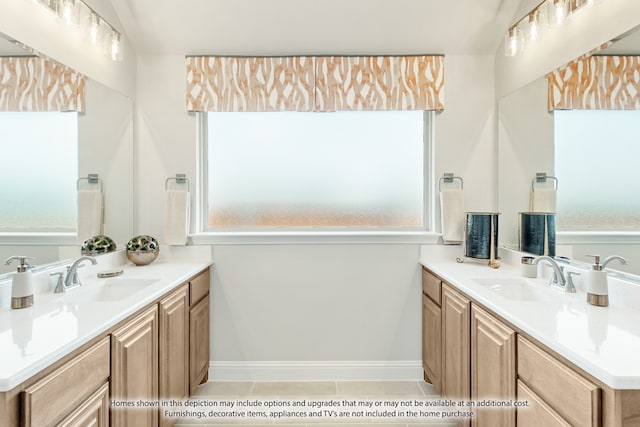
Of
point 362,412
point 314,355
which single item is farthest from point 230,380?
point 362,412

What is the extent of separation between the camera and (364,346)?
262 centimetres

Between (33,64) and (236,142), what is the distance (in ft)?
4.19

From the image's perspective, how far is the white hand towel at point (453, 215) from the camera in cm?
257

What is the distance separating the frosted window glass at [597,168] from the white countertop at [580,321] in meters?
0.30

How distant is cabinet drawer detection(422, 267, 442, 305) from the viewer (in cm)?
227

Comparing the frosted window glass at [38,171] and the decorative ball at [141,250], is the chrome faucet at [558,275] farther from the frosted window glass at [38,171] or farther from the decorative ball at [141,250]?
the frosted window glass at [38,171]

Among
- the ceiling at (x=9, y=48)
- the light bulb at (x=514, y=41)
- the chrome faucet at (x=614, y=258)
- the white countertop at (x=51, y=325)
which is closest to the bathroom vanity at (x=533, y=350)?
the chrome faucet at (x=614, y=258)

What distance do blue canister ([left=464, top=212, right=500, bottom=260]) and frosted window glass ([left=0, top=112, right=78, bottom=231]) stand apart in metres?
Answer: 2.37

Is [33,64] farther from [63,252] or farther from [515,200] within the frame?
[515,200]

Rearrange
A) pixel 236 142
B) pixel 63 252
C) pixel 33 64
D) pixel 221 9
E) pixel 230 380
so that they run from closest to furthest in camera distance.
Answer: pixel 33 64
pixel 63 252
pixel 221 9
pixel 230 380
pixel 236 142

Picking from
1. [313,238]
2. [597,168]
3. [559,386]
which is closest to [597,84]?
[597,168]

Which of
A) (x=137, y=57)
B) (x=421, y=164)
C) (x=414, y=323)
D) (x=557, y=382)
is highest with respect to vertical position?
(x=137, y=57)

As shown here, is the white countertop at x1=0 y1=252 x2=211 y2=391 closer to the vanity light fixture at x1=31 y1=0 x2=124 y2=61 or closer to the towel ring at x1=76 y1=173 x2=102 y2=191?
the towel ring at x1=76 y1=173 x2=102 y2=191

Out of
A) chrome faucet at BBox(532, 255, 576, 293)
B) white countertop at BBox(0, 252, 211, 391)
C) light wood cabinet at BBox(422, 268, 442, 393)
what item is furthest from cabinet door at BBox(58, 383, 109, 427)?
chrome faucet at BBox(532, 255, 576, 293)
